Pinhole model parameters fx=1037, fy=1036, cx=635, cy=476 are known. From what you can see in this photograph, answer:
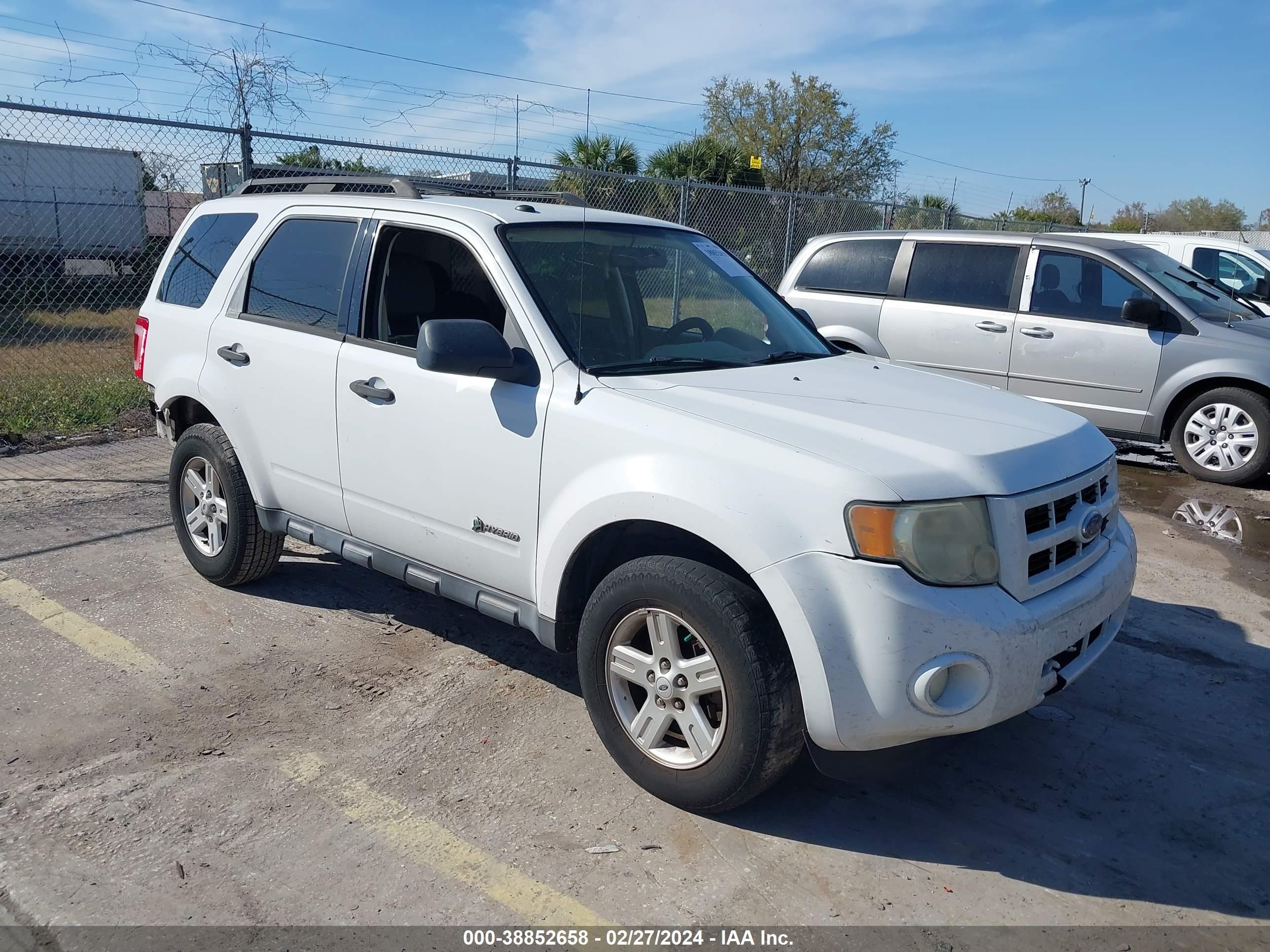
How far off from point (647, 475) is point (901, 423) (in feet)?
2.75

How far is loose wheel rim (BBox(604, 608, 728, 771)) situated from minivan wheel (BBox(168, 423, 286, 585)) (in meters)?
2.23

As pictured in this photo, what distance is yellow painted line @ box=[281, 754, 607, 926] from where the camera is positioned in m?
2.86

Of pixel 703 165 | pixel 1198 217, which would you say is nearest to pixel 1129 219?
pixel 1198 217

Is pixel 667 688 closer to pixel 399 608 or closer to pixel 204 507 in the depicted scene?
pixel 399 608

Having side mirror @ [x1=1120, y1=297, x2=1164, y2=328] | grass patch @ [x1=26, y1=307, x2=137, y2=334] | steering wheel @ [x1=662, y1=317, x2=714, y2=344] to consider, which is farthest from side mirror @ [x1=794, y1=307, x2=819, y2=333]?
grass patch @ [x1=26, y1=307, x2=137, y2=334]

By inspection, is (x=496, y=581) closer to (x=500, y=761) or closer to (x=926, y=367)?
(x=500, y=761)

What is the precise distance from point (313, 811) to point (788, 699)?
5.11ft

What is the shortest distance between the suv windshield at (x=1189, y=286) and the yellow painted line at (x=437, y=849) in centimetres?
722

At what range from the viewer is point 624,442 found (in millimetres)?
3326

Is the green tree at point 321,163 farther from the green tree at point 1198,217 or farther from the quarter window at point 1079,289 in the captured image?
the green tree at point 1198,217

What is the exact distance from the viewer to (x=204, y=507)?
514 cm

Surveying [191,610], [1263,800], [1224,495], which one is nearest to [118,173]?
[191,610]

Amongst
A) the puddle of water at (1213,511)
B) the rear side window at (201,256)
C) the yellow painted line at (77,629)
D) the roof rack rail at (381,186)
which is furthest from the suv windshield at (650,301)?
the puddle of water at (1213,511)

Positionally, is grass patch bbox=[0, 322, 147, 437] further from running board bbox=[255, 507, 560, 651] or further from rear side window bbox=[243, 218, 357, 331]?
running board bbox=[255, 507, 560, 651]
